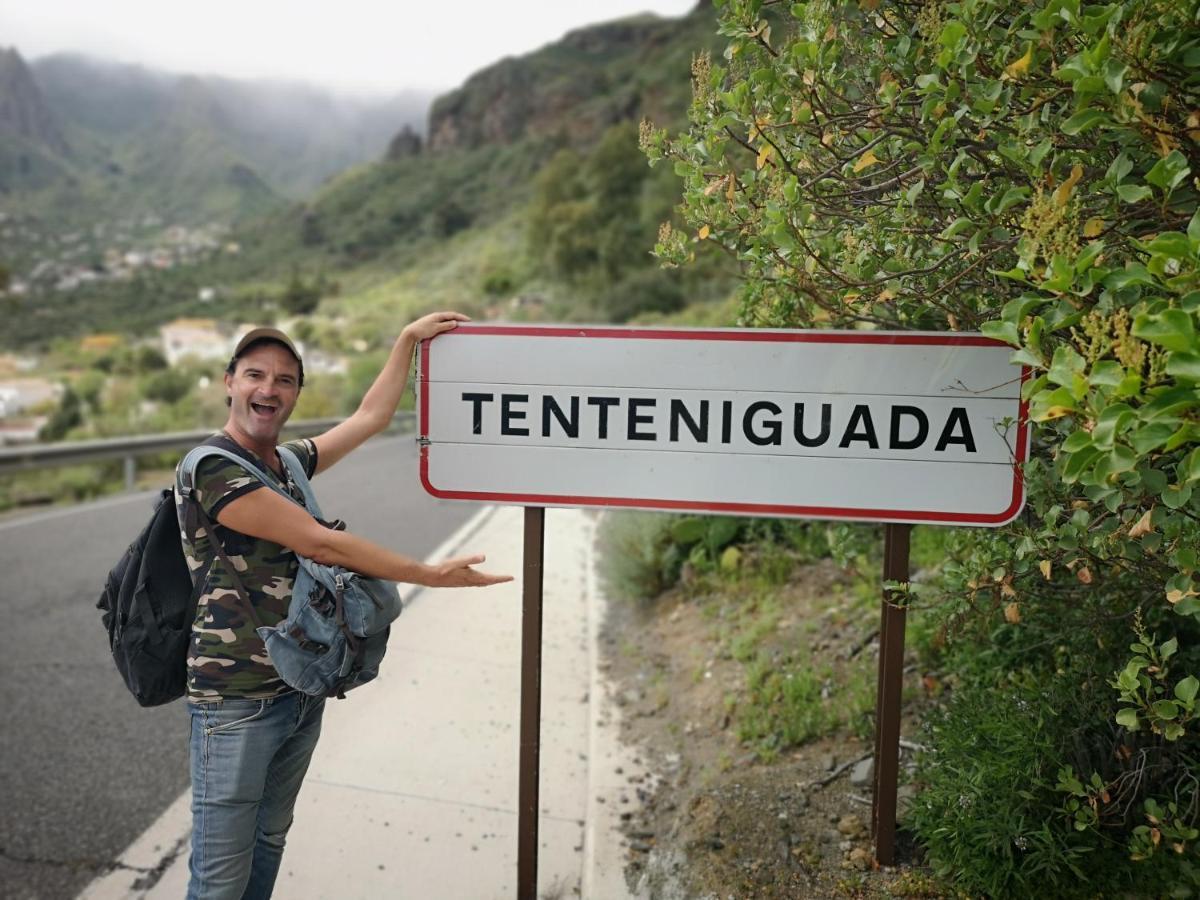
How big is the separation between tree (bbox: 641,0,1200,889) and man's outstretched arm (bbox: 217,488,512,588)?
1272 mm

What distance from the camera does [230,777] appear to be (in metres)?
2.33

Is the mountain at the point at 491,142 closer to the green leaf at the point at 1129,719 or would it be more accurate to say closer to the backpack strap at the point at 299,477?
the backpack strap at the point at 299,477

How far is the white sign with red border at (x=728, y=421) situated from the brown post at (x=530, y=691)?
0.14 m

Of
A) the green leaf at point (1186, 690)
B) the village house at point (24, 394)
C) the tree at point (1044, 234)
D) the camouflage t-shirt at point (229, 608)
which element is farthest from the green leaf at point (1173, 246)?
the village house at point (24, 394)

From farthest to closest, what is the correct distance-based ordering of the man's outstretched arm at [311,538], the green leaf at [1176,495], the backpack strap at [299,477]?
the backpack strap at [299,477], the man's outstretched arm at [311,538], the green leaf at [1176,495]

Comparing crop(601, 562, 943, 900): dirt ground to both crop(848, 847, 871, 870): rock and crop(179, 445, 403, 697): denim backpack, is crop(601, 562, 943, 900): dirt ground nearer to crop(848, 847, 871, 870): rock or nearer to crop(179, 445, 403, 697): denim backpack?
crop(848, 847, 871, 870): rock

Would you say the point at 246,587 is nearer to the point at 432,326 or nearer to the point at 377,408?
the point at 377,408

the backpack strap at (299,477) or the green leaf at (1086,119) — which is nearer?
the green leaf at (1086,119)

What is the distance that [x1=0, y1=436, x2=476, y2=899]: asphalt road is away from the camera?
11.2ft

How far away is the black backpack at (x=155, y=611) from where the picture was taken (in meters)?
2.33

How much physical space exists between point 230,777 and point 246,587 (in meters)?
0.51

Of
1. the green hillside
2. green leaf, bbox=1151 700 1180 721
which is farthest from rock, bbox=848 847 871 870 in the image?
the green hillside

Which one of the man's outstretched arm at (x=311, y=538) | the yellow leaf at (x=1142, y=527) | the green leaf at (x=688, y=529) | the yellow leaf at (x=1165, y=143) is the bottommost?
the green leaf at (x=688, y=529)

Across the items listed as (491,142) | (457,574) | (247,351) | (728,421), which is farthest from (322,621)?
(491,142)
